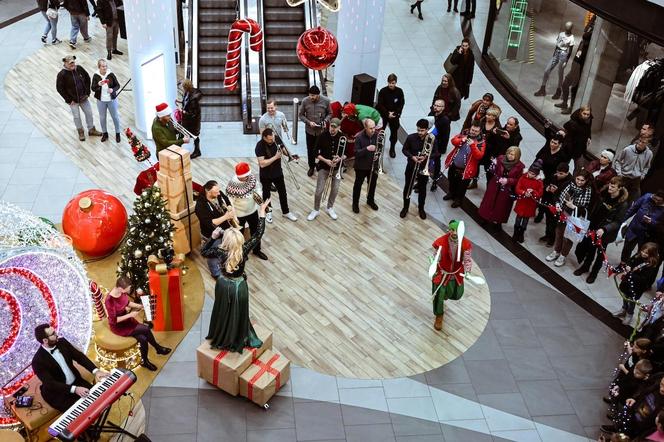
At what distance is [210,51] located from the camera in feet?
47.2

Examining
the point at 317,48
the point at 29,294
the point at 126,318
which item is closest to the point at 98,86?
the point at 317,48

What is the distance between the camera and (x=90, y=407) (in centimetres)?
630

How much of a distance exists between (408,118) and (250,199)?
17.1 feet

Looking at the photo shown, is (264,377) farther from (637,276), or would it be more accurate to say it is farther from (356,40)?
(356,40)

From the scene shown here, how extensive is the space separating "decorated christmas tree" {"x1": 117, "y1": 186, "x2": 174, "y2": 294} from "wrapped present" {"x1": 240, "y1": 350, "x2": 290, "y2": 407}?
1.75m

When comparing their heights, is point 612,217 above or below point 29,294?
below

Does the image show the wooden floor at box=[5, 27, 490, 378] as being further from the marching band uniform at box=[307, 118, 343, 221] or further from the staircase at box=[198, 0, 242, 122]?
the staircase at box=[198, 0, 242, 122]

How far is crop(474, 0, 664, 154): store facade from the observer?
11.4 m

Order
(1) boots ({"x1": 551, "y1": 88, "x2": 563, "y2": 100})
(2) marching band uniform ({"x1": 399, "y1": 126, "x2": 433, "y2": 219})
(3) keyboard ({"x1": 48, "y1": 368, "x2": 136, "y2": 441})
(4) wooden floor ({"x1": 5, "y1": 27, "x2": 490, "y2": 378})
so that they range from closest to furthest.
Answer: (3) keyboard ({"x1": 48, "y1": 368, "x2": 136, "y2": 441}), (4) wooden floor ({"x1": 5, "y1": 27, "x2": 490, "y2": 378}), (2) marching band uniform ({"x1": 399, "y1": 126, "x2": 433, "y2": 219}), (1) boots ({"x1": 551, "y1": 88, "x2": 563, "y2": 100})

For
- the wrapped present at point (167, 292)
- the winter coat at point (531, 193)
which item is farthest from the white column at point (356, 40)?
the wrapped present at point (167, 292)

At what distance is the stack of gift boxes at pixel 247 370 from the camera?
7.46 metres

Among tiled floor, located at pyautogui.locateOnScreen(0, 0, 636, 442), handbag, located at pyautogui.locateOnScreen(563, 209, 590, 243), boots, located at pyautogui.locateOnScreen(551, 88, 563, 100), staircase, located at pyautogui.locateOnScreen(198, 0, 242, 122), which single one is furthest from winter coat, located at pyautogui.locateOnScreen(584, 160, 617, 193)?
staircase, located at pyautogui.locateOnScreen(198, 0, 242, 122)

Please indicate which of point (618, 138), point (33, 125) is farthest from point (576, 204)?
point (33, 125)

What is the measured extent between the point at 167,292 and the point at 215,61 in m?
7.25
